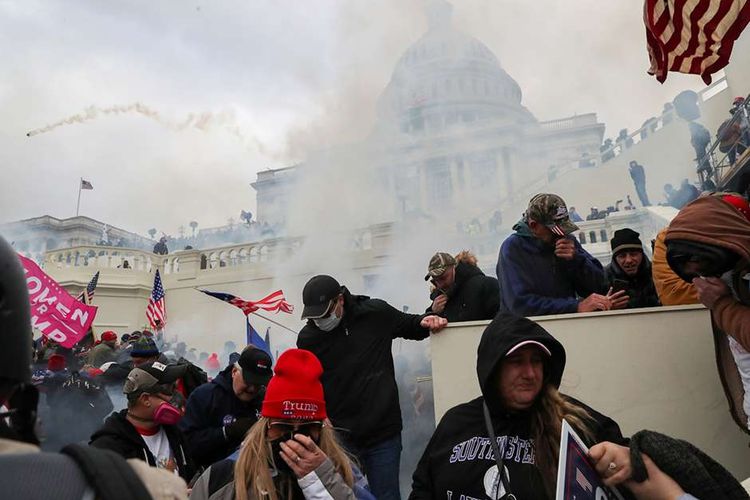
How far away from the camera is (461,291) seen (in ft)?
12.4

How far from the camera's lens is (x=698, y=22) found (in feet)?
13.0

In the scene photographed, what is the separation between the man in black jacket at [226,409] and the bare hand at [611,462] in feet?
7.56

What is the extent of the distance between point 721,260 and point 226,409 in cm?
279

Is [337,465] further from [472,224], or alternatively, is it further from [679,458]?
[472,224]

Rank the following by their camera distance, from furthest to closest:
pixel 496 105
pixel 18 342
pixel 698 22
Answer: pixel 496 105, pixel 698 22, pixel 18 342

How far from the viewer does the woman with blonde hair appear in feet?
6.32

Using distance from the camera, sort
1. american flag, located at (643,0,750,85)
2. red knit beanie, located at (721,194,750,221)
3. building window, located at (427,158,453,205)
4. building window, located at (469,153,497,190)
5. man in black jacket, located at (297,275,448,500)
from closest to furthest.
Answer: red knit beanie, located at (721,194,750,221) < man in black jacket, located at (297,275,448,500) < american flag, located at (643,0,750,85) < building window, located at (469,153,497,190) < building window, located at (427,158,453,205)

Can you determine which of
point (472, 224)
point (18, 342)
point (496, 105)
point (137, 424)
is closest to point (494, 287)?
point (137, 424)

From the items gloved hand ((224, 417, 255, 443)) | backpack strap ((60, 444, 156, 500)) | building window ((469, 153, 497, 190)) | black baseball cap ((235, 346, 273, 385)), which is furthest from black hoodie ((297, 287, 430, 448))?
building window ((469, 153, 497, 190))

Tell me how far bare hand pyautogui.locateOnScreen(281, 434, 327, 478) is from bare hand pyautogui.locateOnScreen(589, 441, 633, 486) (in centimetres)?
96

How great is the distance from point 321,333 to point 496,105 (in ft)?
175

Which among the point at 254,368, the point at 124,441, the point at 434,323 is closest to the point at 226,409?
the point at 254,368

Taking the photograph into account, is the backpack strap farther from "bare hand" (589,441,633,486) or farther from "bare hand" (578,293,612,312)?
"bare hand" (578,293,612,312)

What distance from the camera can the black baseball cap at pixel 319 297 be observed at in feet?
10.7
